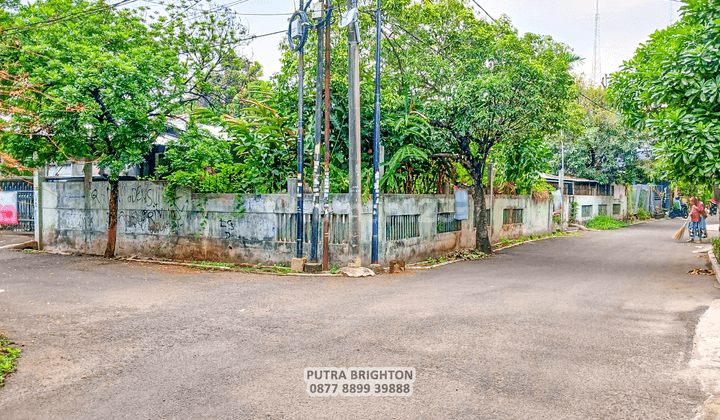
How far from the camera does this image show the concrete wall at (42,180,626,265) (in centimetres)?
1364

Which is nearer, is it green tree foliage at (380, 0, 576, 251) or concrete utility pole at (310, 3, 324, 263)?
concrete utility pole at (310, 3, 324, 263)

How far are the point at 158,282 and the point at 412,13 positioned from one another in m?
13.0

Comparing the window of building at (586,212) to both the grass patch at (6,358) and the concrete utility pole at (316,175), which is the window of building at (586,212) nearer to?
the concrete utility pole at (316,175)

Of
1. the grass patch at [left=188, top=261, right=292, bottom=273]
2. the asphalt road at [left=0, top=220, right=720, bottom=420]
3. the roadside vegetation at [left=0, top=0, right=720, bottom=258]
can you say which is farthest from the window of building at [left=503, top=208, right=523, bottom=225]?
the grass patch at [left=188, top=261, right=292, bottom=273]

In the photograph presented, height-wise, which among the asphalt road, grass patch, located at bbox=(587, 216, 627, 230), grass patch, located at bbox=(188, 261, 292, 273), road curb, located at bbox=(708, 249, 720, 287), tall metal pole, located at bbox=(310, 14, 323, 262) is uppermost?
tall metal pole, located at bbox=(310, 14, 323, 262)

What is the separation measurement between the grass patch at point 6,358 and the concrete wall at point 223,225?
7.59 m

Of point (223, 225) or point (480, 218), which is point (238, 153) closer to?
point (223, 225)

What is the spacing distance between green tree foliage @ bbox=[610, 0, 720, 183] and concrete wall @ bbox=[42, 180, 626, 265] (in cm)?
638

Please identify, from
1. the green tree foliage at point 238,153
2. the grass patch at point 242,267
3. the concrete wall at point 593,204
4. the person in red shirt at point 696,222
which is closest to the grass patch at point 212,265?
the grass patch at point 242,267

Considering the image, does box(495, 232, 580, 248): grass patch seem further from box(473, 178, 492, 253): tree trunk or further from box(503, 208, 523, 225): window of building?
box(473, 178, 492, 253): tree trunk

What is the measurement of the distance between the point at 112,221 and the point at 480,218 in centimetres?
1143

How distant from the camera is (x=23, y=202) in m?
21.9

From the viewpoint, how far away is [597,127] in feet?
110

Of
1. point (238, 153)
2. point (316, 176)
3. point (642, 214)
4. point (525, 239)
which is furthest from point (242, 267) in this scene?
point (642, 214)
